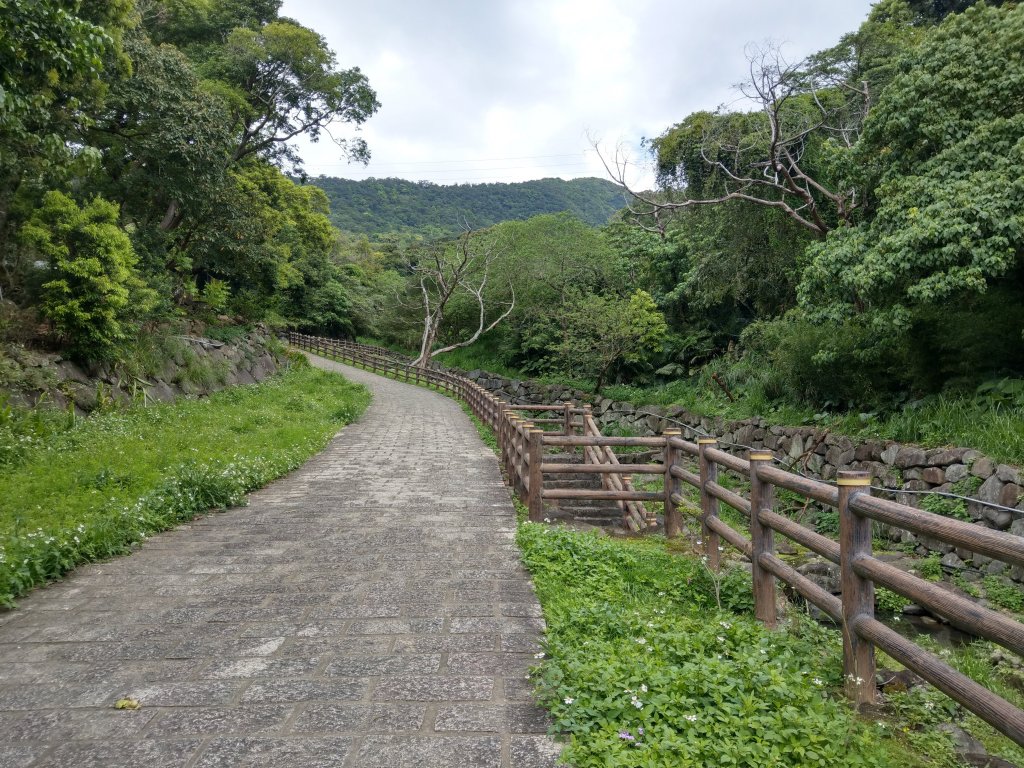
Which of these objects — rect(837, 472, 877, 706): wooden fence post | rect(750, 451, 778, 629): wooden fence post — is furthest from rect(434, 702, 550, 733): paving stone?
rect(750, 451, 778, 629): wooden fence post

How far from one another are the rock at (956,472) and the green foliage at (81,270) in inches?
516

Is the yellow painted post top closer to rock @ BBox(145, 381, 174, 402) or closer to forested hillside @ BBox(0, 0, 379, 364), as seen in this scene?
forested hillside @ BBox(0, 0, 379, 364)

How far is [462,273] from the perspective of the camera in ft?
97.0

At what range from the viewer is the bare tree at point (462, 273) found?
28.8 m

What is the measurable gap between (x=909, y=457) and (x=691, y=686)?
812 cm

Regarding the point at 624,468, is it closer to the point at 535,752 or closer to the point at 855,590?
the point at 855,590

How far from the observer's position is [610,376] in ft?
69.8

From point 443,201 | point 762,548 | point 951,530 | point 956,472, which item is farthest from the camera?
point 443,201

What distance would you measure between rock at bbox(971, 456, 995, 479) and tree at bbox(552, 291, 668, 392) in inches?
437

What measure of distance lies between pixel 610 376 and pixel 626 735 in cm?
1912

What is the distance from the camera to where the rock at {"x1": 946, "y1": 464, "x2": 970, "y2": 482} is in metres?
8.16

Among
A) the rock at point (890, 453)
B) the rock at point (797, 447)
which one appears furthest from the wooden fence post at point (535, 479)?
the rock at point (797, 447)

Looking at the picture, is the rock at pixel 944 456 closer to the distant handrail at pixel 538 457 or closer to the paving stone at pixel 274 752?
the distant handrail at pixel 538 457

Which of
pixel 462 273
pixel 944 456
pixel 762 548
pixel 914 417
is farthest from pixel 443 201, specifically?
pixel 762 548
